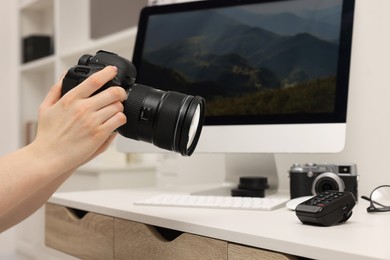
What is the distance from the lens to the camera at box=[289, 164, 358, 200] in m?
0.90

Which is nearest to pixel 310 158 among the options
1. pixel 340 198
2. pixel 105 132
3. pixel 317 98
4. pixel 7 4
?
pixel 317 98

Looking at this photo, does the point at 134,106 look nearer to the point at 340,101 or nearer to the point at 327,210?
the point at 327,210

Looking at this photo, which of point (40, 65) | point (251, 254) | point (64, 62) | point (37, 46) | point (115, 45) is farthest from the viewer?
point (37, 46)

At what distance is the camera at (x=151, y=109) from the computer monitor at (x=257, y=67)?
31 centimetres

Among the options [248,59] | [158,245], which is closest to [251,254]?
[158,245]

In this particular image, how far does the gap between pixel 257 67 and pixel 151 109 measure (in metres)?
0.42

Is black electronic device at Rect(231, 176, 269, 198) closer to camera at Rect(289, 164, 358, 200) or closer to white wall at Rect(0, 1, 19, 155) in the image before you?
camera at Rect(289, 164, 358, 200)

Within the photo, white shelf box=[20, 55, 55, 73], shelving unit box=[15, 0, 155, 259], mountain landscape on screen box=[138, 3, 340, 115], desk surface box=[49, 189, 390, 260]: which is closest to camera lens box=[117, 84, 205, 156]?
desk surface box=[49, 189, 390, 260]

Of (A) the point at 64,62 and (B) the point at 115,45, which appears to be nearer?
(B) the point at 115,45

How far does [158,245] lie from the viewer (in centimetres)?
79

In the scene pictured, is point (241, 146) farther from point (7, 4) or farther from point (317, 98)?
point (7, 4)

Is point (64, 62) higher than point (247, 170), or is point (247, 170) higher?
point (64, 62)

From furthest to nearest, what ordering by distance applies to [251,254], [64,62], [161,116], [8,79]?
A: 1. [8,79]
2. [64,62]
3. [161,116]
4. [251,254]

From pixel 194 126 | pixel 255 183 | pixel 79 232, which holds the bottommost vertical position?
pixel 79 232
